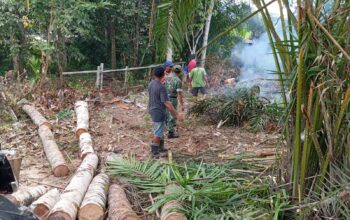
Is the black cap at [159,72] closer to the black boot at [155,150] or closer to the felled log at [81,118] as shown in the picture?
the black boot at [155,150]

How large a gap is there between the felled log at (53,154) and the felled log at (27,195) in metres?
1.04

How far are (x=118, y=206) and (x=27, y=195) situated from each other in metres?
1.23

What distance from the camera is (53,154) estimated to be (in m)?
7.12

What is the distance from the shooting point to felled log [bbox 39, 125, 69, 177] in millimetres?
6527

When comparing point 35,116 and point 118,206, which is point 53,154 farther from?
point 118,206

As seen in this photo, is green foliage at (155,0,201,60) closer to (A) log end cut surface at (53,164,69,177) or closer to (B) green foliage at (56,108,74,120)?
(A) log end cut surface at (53,164,69,177)

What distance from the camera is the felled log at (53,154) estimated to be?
6527mm

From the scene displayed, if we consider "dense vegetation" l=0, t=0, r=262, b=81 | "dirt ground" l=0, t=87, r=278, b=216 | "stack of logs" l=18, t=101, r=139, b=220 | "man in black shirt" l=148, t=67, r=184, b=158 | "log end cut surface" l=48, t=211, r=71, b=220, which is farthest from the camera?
"dense vegetation" l=0, t=0, r=262, b=81

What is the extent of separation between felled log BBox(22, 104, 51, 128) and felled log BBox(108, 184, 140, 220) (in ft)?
14.1

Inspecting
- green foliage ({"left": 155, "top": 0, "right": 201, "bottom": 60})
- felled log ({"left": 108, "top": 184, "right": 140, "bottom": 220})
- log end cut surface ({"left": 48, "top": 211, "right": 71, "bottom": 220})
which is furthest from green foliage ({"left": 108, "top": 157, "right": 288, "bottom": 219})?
green foliage ({"left": 155, "top": 0, "right": 201, "bottom": 60})

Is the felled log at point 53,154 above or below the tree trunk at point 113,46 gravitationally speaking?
below

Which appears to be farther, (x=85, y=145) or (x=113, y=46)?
(x=113, y=46)

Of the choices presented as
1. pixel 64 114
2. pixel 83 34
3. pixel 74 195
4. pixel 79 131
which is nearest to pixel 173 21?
pixel 74 195

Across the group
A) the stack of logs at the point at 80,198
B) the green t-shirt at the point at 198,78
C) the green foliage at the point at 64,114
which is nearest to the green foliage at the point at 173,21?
the stack of logs at the point at 80,198
